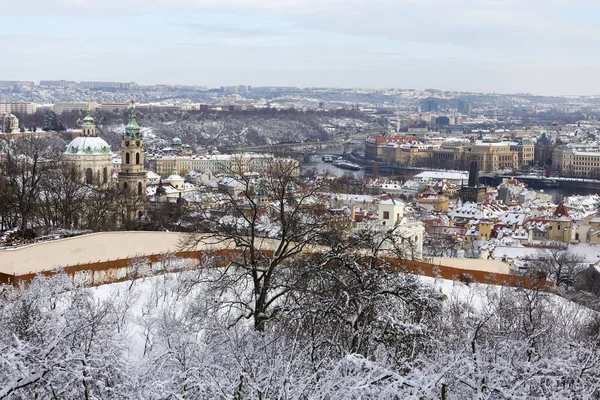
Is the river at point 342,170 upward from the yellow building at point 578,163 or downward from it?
downward

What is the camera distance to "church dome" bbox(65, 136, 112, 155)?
39.8 metres

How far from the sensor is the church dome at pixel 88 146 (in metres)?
39.8

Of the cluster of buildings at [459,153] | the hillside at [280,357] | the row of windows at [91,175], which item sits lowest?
the cluster of buildings at [459,153]

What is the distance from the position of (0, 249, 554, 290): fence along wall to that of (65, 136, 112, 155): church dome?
26850 millimetres

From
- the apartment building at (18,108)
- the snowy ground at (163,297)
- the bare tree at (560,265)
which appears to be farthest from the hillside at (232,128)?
the snowy ground at (163,297)

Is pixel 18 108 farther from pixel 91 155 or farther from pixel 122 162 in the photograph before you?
pixel 122 162

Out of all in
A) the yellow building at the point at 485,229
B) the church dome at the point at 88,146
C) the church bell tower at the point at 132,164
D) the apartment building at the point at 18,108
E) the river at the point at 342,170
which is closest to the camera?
the yellow building at the point at 485,229

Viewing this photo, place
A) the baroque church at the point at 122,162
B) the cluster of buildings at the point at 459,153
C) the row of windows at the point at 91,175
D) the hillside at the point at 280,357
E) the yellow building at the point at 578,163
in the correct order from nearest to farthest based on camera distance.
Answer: the hillside at the point at 280,357 → the baroque church at the point at 122,162 → the row of windows at the point at 91,175 → the yellow building at the point at 578,163 → the cluster of buildings at the point at 459,153

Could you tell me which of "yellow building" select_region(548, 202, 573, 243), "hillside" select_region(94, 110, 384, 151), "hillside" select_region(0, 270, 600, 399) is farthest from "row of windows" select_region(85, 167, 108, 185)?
"hillside" select_region(94, 110, 384, 151)

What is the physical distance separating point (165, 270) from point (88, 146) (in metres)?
28.1

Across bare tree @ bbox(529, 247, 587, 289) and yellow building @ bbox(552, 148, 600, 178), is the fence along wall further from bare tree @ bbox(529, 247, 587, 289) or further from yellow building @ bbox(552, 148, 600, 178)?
yellow building @ bbox(552, 148, 600, 178)

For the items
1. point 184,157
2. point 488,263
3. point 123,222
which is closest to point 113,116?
point 184,157

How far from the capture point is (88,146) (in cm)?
3978

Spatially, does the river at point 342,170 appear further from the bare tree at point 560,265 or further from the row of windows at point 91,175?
the bare tree at point 560,265
